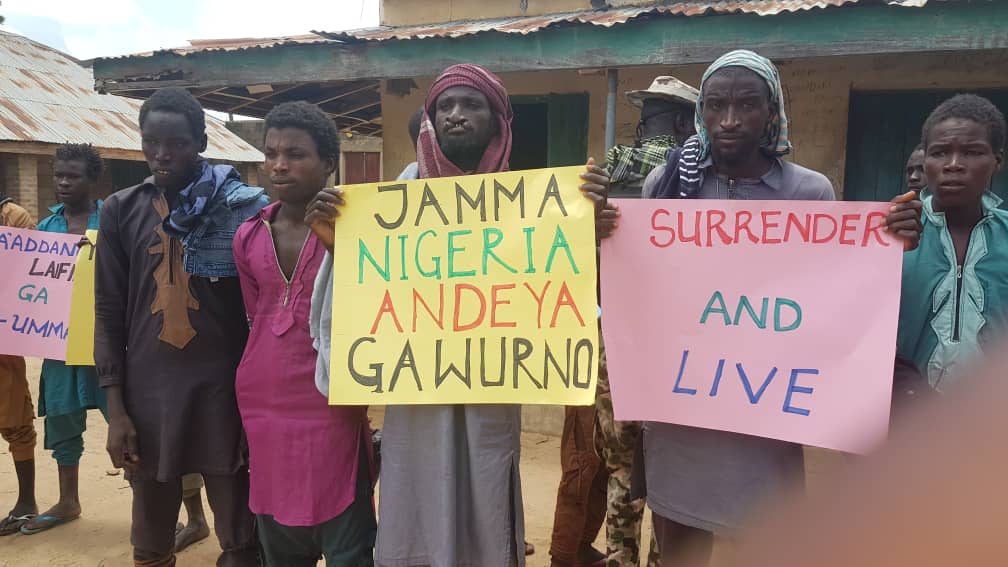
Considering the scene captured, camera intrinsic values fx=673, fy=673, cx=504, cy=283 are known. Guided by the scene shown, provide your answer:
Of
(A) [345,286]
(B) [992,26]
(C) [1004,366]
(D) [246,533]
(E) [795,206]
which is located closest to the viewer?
(C) [1004,366]

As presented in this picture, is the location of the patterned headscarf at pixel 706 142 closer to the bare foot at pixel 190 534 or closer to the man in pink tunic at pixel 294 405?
the man in pink tunic at pixel 294 405

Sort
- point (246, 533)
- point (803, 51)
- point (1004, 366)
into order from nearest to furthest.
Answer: point (1004, 366)
point (246, 533)
point (803, 51)

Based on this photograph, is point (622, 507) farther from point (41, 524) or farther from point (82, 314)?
point (41, 524)

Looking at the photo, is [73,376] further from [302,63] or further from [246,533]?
[302,63]

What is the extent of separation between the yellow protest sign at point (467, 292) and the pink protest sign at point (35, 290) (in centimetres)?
211

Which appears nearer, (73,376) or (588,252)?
(588,252)

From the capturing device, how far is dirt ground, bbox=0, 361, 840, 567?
3.43m

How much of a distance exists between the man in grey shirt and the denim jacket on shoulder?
1.31 m

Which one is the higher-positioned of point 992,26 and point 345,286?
point 992,26

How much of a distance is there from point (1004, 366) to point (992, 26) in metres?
3.81

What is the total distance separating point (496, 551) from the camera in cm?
193

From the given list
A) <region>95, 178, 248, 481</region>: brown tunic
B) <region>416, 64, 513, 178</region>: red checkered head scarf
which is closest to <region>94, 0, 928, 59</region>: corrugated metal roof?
<region>416, 64, 513, 178</region>: red checkered head scarf

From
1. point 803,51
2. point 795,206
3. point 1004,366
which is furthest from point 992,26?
point 1004,366

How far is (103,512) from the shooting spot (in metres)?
3.96
